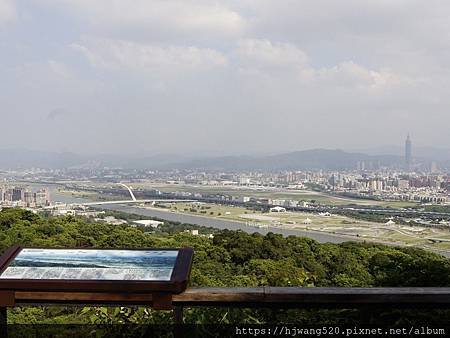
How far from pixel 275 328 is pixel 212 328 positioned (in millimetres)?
236

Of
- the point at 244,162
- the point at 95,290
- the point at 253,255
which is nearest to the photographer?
the point at 95,290

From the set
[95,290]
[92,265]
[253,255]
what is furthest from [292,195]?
[95,290]

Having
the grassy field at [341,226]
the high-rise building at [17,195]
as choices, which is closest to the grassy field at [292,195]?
the grassy field at [341,226]

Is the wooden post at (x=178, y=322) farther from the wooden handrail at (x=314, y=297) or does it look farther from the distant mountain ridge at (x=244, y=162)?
the distant mountain ridge at (x=244, y=162)

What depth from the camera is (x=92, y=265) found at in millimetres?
1695

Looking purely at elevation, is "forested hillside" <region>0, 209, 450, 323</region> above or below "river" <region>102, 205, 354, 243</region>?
above

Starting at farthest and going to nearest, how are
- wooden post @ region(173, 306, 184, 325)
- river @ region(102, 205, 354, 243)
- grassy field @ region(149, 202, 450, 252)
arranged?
river @ region(102, 205, 354, 243)
grassy field @ region(149, 202, 450, 252)
wooden post @ region(173, 306, 184, 325)

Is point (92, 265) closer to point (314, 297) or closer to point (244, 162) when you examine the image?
point (314, 297)

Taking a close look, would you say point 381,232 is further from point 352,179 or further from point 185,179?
point 185,179

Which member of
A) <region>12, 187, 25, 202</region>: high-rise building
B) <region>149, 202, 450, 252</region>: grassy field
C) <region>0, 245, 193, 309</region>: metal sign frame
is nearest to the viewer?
<region>0, 245, 193, 309</region>: metal sign frame

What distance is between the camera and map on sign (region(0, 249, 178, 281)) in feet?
5.32

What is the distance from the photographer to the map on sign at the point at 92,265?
1.62 meters

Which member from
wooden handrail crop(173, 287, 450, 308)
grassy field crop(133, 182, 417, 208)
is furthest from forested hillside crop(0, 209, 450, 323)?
grassy field crop(133, 182, 417, 208)

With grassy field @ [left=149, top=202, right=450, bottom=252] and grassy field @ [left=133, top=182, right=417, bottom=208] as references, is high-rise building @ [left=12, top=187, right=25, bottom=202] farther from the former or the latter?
grassy field @ [left=133, top=182, right=417, bottom=208]
